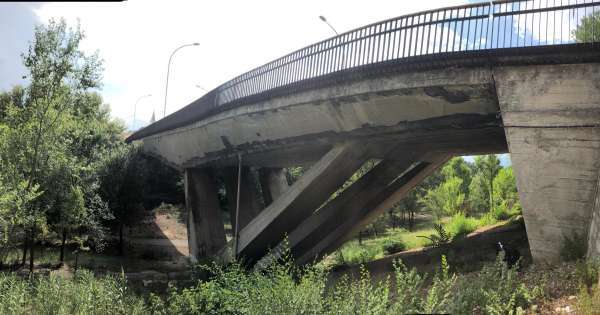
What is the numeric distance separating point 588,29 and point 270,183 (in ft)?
49.2

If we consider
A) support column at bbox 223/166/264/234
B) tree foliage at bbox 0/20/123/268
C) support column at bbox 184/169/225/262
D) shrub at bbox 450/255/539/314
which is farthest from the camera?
support column at bbox 184/169/225/262

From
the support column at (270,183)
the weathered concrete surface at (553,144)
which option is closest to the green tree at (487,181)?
the support column at (270,183)

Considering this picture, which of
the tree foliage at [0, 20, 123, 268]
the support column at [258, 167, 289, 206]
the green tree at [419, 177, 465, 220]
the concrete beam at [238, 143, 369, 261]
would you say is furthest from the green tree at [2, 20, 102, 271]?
the green tree at [419, 177, 465, 220]

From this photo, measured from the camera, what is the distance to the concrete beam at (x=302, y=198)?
12.9 m

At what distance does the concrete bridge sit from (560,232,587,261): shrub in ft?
0.36

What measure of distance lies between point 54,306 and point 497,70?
10198 mm

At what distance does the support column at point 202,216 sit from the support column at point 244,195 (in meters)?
1.04

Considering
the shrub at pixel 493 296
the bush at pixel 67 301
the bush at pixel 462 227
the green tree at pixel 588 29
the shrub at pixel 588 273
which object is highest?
the green tree at pixel 588 29

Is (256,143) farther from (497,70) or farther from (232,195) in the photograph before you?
(497,70)

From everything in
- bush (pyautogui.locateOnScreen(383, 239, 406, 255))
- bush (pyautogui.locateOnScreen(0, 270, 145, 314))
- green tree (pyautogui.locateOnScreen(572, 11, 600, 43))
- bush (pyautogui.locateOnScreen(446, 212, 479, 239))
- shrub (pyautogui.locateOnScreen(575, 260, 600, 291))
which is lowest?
bush (pyautogui.locateOnScreen(0, 270, 145, 314))

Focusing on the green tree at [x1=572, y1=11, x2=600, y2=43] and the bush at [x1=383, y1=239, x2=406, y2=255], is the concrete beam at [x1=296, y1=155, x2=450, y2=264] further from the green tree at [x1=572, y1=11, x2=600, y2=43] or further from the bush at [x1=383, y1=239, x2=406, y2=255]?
the green tree at [x1=572, y1=11, x2=600, y2=43]

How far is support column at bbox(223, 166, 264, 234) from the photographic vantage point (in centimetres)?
1989

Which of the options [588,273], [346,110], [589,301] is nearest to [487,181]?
[346,110]

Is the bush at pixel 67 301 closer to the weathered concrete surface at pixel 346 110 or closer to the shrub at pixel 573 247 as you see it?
the weathered concrete surface at pixel 346 110
